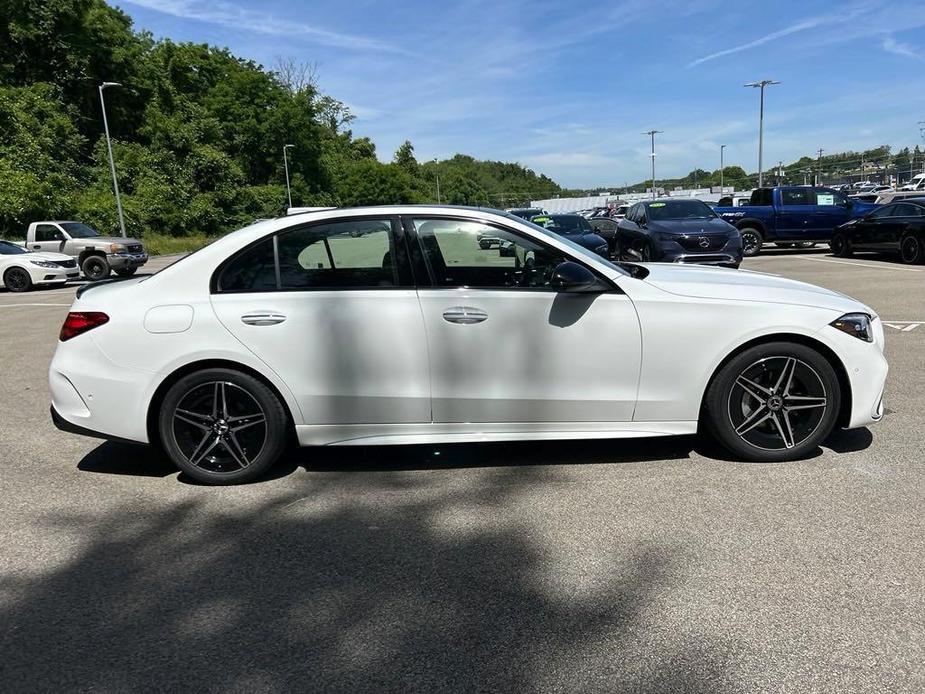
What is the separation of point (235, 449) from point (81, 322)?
1.20 meters

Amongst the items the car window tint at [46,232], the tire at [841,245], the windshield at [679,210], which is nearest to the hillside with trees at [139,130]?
the car window tint at [46,232]

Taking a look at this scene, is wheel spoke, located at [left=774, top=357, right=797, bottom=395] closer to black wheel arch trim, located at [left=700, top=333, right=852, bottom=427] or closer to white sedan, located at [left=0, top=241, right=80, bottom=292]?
black wheel arch trim, located at [left=700, top=333, right=852, bottom=427]

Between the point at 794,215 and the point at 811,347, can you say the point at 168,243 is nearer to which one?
the point at 794,215

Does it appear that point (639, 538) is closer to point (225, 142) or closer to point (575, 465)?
point (575, 465)

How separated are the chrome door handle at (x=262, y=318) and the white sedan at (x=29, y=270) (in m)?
17.2

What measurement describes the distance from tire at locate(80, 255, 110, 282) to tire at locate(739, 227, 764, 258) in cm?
1844

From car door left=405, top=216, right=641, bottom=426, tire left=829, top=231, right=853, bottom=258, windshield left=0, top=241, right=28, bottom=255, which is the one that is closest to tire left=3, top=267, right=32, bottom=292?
windshield left=0, top=241, right=28, bottom=255

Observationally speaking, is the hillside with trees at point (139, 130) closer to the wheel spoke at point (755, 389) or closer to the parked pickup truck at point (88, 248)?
the parked pickup truck at point (88, 248)

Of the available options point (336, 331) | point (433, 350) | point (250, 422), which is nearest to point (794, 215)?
point (433, 350)

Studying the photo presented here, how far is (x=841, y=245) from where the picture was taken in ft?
59.9

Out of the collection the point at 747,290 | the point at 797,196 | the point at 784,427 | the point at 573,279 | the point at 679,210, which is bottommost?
the point at 784,427

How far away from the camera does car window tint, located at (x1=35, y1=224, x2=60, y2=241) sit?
2036cm

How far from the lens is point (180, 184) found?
4662 centimetres

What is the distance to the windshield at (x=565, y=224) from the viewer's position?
17.2 meters
